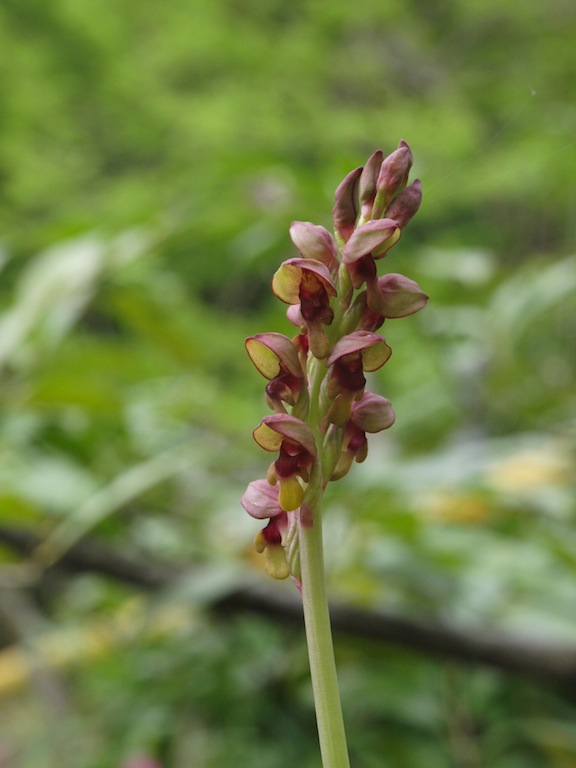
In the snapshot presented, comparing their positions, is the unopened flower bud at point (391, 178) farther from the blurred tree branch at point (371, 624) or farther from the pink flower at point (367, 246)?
the blurred tree branch at point (371, 624)

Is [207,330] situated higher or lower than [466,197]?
lower

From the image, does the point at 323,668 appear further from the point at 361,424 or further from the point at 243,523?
the point at 243,523

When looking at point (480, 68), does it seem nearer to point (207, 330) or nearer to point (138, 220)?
point (207, 330)

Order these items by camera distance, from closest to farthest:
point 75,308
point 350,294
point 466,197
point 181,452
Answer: point 350,294 → point 181,452 → point 75,308 → point 466,197

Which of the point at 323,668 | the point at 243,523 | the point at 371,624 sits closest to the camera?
the point at 323,668

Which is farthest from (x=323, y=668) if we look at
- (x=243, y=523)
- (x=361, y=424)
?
(x=243, y=523)

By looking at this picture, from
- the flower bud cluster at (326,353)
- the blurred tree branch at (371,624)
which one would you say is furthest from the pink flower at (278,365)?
the blurred tree branch at (371,624)

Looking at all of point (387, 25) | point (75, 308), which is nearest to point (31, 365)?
point (75, 308)
